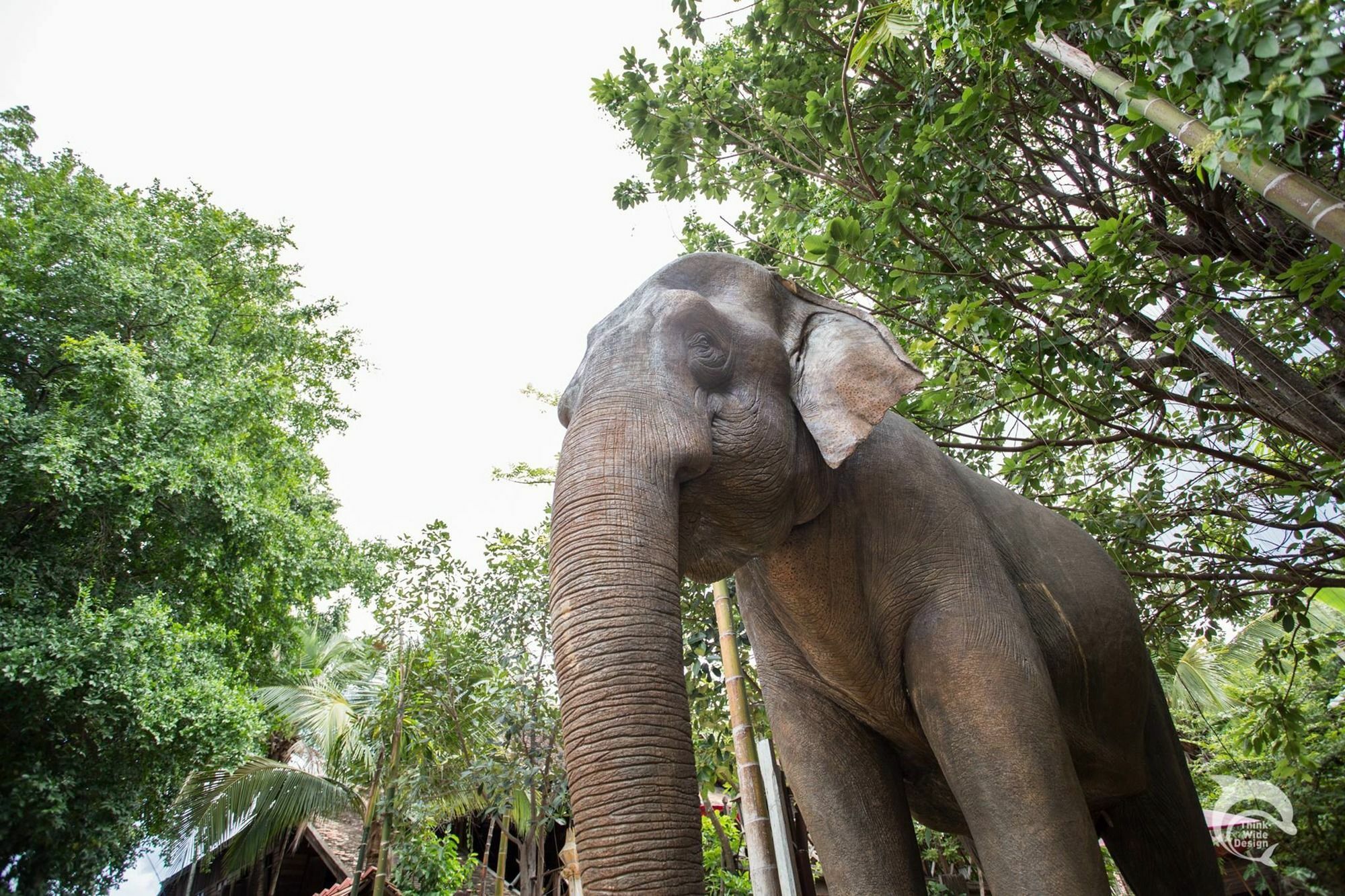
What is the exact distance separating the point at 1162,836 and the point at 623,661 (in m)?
2.36

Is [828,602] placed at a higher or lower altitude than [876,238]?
lower

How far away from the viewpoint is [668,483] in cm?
199

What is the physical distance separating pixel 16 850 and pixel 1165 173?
39.9 ft

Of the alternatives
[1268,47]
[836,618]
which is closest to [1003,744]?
[836,618]

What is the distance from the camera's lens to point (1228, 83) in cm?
151

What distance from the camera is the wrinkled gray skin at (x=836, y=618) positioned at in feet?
5.63

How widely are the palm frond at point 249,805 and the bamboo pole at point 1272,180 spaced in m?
13.8

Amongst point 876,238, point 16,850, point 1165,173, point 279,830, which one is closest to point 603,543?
point 876,238

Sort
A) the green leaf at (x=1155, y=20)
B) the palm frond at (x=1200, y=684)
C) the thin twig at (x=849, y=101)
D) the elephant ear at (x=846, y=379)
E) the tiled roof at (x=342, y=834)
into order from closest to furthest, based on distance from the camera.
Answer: the green leaf at (x=1155, y=20) → the elephant ear at (x=846, y=379) → the thin twig at (x=849, y=101) → the palm frond at (x=1200, y=684) → the tiled roof at (x=342, y=834)

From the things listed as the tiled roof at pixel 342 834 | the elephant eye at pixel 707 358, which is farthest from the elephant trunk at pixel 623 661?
the tiled roof at pixel 342 834

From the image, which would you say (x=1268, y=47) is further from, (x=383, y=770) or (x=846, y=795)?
(x=383, y=770)

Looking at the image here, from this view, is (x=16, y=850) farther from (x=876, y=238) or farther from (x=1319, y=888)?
(x=1319, y=888)

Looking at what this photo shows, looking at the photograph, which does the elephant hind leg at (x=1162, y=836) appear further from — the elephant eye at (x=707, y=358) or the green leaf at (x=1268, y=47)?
the green leaf at (x=1268, y=47)

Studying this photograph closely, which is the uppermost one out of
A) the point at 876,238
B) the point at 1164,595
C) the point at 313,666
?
the point at 313,666
